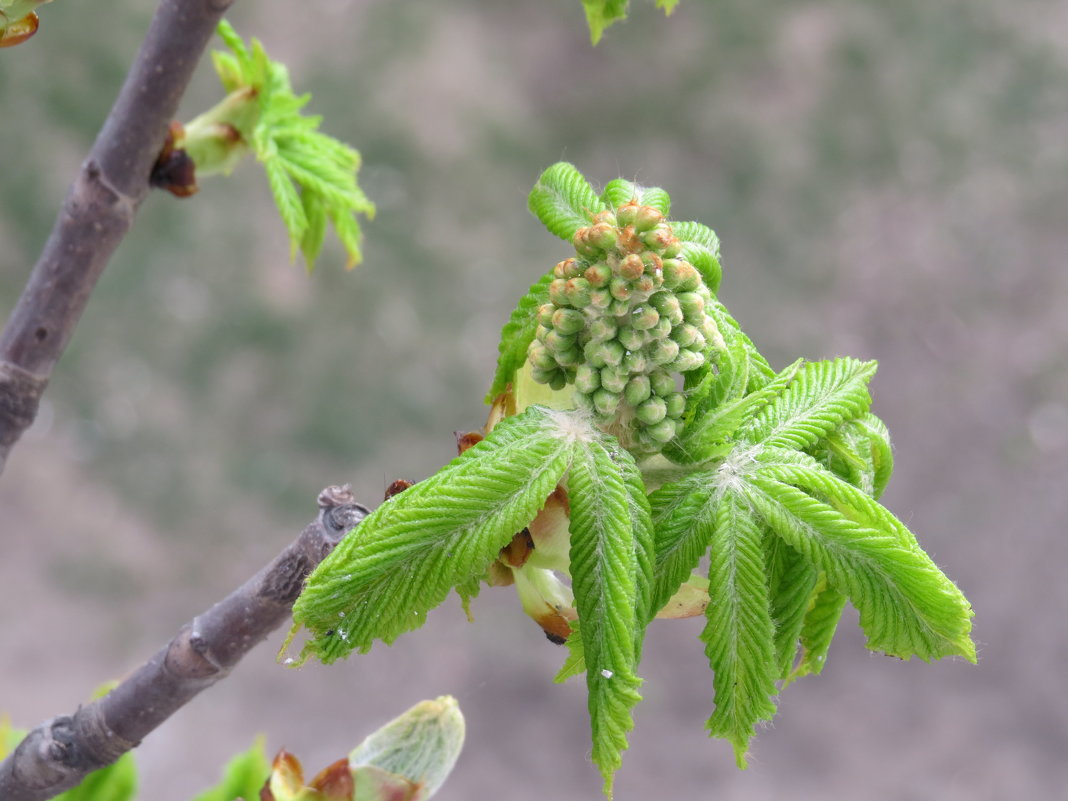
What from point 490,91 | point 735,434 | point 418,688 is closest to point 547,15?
point 490,91

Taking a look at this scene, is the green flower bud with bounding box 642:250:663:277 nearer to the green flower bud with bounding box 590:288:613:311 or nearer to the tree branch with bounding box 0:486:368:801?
the green flower bud with bounding box 590:288:613:311

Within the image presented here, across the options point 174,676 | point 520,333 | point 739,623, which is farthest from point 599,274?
point 174,676

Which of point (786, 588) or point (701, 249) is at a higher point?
point (701, 249)

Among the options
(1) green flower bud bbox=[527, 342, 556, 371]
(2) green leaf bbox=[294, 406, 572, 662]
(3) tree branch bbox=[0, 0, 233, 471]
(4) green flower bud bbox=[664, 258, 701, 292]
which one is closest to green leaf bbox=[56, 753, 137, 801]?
(3) tree branch bbox=[0, 0, 233, 471]

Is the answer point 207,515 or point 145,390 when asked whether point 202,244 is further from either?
point 207,515

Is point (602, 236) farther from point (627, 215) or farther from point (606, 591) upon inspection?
point (606, 591)

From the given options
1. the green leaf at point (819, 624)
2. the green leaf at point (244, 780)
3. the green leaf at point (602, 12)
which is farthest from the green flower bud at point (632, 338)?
the green leaf at point (244, 780)
